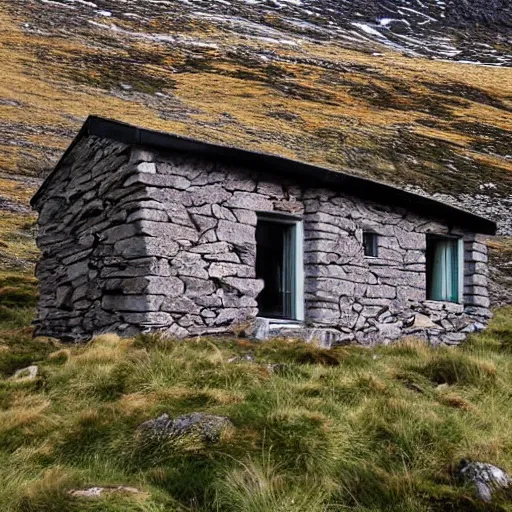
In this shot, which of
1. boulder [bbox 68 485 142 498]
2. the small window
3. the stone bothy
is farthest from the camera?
the small window

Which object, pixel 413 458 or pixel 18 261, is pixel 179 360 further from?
pixel 18 261

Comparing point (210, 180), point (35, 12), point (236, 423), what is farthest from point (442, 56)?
point (236, 423)

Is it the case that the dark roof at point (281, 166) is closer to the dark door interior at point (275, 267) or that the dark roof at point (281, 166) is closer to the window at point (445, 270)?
the window at point (445, 270)

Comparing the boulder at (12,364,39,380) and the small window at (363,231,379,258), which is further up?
the small window at (363,231,379,258)

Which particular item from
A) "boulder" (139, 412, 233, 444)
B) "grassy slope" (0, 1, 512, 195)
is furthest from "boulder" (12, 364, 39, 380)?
"grassy slope" (0, 1, 512, 195)

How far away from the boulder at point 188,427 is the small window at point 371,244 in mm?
7178

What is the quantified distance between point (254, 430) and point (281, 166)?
6076 millimetres

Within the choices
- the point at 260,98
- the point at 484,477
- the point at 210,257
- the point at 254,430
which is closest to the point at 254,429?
the point at 254,430

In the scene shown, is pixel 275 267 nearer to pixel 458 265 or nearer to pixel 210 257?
pixel 210 257

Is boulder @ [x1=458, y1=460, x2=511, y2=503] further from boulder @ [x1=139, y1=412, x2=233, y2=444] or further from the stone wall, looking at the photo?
the stone wall

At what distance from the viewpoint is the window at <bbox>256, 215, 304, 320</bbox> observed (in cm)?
1189

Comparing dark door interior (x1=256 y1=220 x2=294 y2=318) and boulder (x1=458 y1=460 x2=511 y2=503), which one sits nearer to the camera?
boulder (x1=458 y1=460 x2=511 y2=503)

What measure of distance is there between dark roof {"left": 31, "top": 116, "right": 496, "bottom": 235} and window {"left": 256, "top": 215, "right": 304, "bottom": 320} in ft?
3.05

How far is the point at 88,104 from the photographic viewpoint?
41.9m
